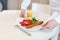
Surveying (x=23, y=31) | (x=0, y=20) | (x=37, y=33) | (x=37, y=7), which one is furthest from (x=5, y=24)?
(x=37, y=7)

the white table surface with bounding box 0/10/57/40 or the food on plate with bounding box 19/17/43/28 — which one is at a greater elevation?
the food on plate with bounding box 19/17/43/28

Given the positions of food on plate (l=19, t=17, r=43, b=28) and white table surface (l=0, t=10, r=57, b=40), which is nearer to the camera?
white table surface (l=0, t=10, r=57, b=40)

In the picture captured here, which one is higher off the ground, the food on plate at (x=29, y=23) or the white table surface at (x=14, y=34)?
the food on plate at (x=29, y=23)

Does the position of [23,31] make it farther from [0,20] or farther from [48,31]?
[0,20]

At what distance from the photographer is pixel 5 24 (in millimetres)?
1203

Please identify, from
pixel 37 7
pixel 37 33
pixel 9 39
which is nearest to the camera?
→ pixel 9 39

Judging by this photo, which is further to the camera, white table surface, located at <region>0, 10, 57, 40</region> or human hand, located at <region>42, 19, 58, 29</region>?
human hand, located at <region>42, 19, 58, 29</region>

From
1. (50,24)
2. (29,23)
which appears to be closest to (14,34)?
(29,23)

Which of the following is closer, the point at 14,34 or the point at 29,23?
the point at 14,34

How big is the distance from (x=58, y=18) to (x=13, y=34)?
420mm

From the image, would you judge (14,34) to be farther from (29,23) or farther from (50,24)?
(50,24)

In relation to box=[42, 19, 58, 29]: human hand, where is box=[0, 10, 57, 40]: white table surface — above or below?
below

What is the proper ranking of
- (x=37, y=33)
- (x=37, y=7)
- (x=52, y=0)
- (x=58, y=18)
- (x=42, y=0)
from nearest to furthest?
(x=37, y=33) → (x=58, y=18) → (x=52, y=0) → (x=37, y=7) → (x=42, y=0)

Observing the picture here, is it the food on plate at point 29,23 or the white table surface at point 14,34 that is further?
the food on plate at point 29,23
